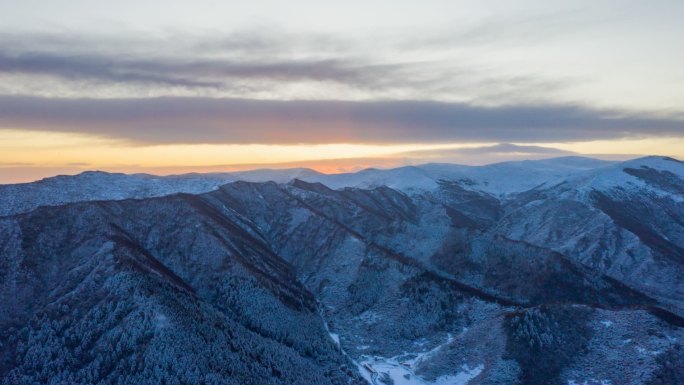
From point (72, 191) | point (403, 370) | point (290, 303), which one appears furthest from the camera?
point (72, 191)

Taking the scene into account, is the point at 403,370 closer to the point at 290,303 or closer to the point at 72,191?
the point at 290,303

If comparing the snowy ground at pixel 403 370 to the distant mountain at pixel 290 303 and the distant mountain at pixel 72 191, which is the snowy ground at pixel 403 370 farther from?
the distant mountain at pixel 72 191

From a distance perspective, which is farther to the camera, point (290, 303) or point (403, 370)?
point (290, 303)

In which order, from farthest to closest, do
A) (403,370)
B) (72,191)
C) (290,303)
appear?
1. (72,191)
2. (290,303)
3. (403,370)

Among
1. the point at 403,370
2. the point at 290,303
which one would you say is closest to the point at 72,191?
the point at 290,303

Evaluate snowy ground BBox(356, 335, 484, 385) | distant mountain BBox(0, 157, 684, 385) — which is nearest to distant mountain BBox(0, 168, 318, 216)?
distant mountain BBox(0, 157, 684, 385)

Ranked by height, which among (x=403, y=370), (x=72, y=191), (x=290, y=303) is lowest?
(x=403, y=370)

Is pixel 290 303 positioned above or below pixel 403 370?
above

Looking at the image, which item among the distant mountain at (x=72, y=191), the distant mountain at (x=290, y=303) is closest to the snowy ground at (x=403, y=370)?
the distant mountain at (x=290, y=303)

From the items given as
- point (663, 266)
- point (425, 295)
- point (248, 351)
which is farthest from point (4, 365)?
point (663, 266)
